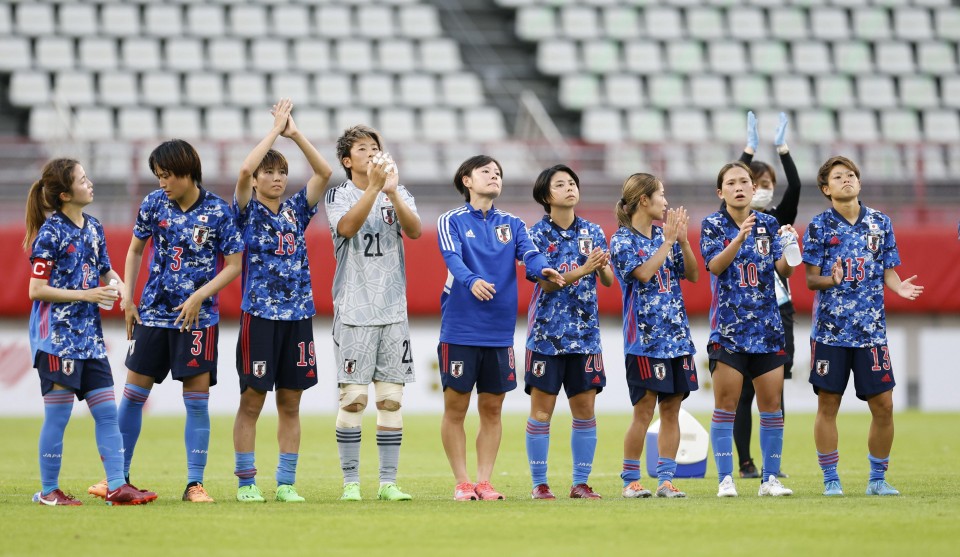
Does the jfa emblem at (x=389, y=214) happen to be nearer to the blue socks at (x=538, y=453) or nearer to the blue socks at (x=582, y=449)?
the blue socks at (x=538, y=453)

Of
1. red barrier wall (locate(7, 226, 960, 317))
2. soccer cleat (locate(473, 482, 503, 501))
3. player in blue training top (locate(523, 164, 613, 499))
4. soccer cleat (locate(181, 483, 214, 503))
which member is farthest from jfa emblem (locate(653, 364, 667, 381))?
red barrier wall (locate(7, 226, 960, 317))

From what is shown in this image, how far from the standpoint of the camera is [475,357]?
725 centimetres

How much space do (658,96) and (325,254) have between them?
905 cm

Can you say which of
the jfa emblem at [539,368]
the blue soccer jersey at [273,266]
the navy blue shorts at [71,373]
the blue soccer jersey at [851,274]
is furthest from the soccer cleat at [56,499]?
the blue soccer jersey at [851,274]

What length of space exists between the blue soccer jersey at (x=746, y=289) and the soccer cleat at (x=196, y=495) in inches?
120

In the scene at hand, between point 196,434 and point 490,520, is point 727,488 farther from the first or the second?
point 196,434

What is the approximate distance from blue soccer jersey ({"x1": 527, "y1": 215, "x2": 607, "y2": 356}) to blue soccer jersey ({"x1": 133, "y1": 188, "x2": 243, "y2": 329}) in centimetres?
178

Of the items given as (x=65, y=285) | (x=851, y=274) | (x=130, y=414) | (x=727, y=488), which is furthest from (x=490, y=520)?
(x=851, y=274)

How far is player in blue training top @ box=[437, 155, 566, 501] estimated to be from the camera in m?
7.20

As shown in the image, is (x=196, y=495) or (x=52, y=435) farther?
(x=196, y=495)

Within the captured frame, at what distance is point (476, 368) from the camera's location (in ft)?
23.8

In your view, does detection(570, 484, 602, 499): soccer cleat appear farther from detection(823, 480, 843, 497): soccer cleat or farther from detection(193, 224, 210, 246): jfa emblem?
detection(193, 224, 210, 246): jfa emblem

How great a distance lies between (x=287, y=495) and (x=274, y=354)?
2.60 feet

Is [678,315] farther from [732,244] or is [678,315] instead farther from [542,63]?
[542,63]
